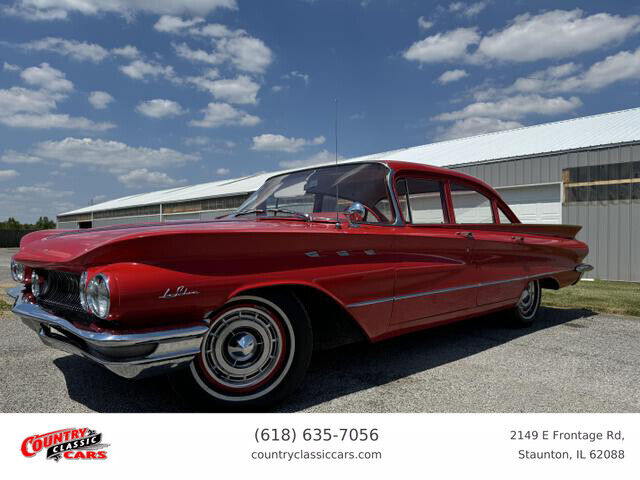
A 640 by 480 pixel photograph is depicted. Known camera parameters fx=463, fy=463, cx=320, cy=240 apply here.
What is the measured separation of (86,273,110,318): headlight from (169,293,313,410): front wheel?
0.50 m

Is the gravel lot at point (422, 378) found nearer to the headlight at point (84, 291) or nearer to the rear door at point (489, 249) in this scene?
the rear door at point (489, 249)

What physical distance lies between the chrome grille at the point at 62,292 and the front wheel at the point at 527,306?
4.02 m

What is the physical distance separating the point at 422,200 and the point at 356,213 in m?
0.92

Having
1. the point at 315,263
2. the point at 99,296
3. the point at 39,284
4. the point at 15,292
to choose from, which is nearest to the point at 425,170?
the point at 315,263

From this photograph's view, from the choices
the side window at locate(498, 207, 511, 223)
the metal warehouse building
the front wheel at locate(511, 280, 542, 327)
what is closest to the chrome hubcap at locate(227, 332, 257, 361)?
the side window at locate(498, 207, 511, 223)

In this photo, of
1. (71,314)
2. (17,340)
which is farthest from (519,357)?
(17,340)

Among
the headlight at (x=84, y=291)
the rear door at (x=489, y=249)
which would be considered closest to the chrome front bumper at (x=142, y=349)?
the headlight at (x=84, y=291)

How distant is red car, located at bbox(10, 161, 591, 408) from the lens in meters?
2.16

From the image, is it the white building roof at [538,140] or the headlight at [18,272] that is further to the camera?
the white building roof at [538,140]

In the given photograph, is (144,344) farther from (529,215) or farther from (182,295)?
(529,215)

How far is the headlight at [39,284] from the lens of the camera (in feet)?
9.39

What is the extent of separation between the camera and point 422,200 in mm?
3848
